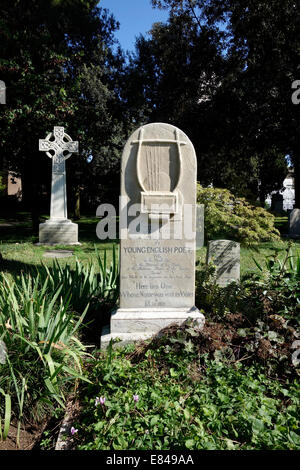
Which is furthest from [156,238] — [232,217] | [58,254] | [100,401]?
[58,254]

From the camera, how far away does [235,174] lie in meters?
20.7

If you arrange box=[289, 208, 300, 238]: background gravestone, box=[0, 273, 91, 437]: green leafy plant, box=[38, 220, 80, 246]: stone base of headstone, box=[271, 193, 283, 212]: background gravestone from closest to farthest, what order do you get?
1. box=[0, 273, 91, 437]: green leafy plant
2. box=[38, 220, 80, 246]: stone base of headstone
3. box=[289, 208, 300, 238]: background gravestone
4. box=[271, 193, 283, 212]: background gravestone

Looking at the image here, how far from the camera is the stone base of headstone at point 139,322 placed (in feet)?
12.6

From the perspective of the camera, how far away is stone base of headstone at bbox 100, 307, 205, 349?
3.85 metres

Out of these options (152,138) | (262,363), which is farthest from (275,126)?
(262,363)

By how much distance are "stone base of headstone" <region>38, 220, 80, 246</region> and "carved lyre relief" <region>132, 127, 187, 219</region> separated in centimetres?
738

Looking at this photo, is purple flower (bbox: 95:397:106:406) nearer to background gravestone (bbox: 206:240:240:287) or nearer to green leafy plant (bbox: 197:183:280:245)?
background gravestone (bbox: 206:240:240:287)

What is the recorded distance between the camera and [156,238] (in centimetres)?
403

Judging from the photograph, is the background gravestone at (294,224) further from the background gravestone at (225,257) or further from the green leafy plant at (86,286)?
the green leafy plant at (86,286)

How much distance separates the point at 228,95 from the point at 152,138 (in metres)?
11.8

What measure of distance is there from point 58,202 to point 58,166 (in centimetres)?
123

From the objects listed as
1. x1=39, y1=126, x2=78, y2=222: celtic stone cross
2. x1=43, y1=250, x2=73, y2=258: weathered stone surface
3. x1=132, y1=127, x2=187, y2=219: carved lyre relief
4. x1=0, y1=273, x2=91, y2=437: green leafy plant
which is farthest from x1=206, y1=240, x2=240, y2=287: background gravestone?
x1=39, y1=126, x2=78, y2=222: celtic stone cross
